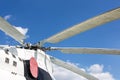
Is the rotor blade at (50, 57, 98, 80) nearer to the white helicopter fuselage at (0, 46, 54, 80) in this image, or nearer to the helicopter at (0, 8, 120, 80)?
the helicopter at (0, 8, 120, 80)

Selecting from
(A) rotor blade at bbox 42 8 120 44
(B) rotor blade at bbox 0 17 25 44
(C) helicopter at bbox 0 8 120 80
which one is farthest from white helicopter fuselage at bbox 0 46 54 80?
(A) rotor blade at bbox 42 8 120 44

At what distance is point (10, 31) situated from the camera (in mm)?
13281

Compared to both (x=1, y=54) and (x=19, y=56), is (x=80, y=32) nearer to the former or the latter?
(x=19, y=56)

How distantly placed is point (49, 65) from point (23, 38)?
266 cm

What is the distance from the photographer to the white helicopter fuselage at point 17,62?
11.3 meters

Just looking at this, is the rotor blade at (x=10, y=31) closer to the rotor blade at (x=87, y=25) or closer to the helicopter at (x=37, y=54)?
the helicopter at (x=37, y=54)

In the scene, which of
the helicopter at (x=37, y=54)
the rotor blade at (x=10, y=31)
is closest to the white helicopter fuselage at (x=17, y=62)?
the helicopter at (x=37, y=54)

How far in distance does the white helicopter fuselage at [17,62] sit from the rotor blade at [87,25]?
117 centimetres

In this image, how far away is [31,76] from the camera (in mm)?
13391

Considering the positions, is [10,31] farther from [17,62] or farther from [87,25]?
[87,25]

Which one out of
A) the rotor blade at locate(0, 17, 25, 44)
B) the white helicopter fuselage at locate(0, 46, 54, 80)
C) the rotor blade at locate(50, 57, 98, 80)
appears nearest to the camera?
the white helicopter fuselage at locate(0, 46, 54, 80)

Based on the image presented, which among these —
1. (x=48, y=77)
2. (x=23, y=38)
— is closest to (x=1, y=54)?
(x=23, y=38)

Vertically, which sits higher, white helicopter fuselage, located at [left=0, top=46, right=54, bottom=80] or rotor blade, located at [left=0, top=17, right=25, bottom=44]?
rotor blade, located at [left=0, top=17, right=25, bottom=44]

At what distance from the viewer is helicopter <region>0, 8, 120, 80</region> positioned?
1174 cm
